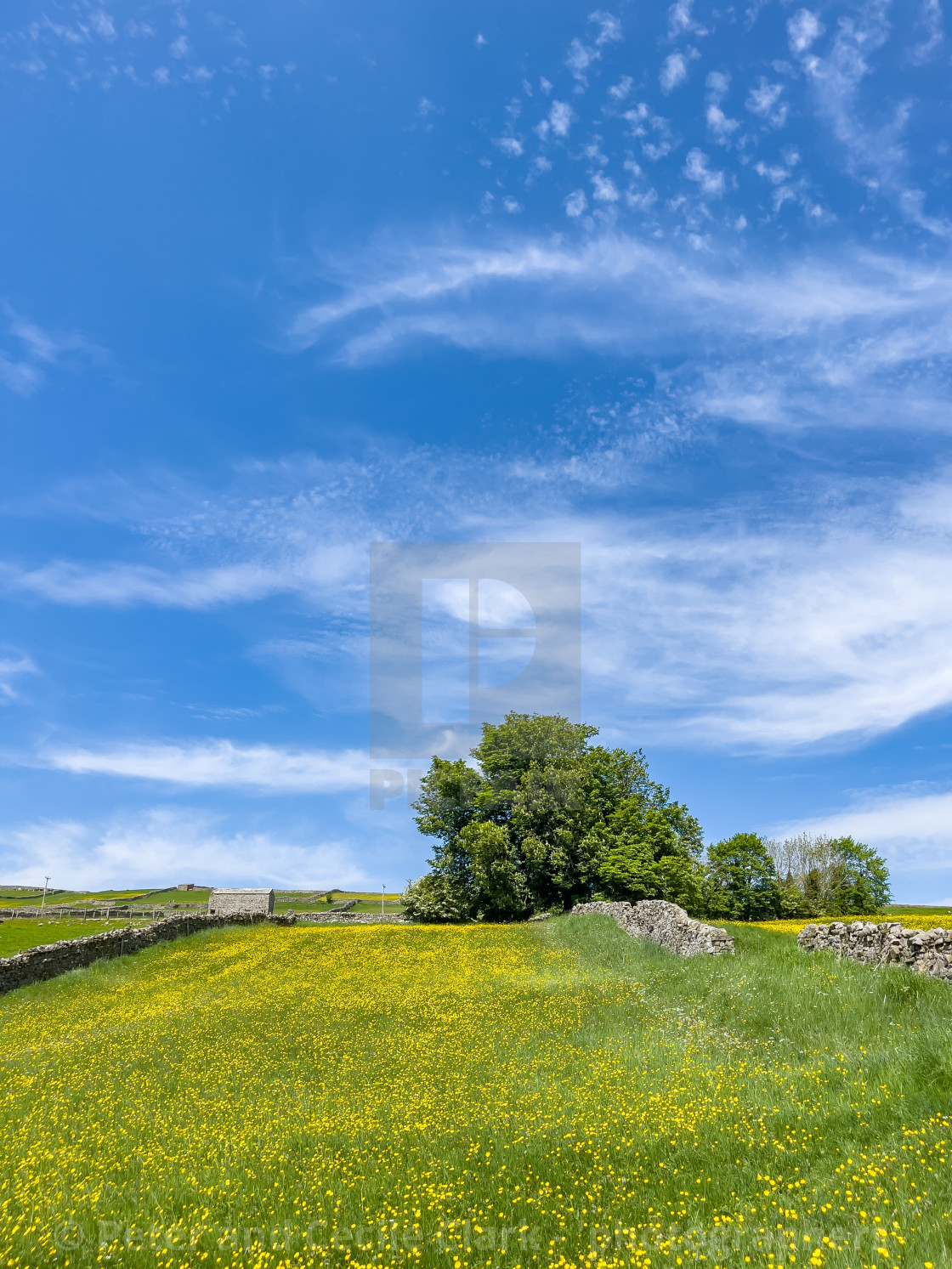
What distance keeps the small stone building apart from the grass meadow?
35410 millimetres

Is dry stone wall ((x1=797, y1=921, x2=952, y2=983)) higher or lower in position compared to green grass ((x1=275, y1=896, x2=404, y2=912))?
higher

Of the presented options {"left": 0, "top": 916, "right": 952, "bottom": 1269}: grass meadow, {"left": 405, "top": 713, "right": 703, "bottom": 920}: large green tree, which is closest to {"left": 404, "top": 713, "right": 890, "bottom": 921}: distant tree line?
{"left": 405, "top": 713, "right": 703, "bottom": 920}: large green tree

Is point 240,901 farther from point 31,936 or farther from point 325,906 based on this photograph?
point 325,906

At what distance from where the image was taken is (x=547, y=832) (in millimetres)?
48219

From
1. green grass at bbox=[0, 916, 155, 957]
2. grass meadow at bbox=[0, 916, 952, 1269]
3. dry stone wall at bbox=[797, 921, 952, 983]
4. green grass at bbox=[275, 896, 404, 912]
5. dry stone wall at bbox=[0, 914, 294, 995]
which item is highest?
dry stone wall at bbox=[797, 921, 952, 983]

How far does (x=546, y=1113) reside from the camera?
35.0 feet

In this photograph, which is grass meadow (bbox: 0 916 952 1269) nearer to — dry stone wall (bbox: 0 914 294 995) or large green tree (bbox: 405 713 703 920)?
dry stone wall (bbox: 0 914 294 995)

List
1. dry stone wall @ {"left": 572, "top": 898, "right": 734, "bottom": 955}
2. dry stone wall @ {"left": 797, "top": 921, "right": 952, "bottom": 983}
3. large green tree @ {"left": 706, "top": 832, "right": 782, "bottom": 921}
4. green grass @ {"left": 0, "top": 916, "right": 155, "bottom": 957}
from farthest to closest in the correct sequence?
large green tree @ {"left": 706, "top": 832, "right": 782, "bottom": 921} < green grass @ {"left": 0, "top": 916, "right": 155, "bottom": 957} < dry stone wall @ {"left": 572, "top": 898, "right": 734, "bottom": 955} < dry stone wall @ {"left": 797, "top": 921, "right": 952, "bottom": 983}

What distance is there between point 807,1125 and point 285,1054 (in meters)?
11.4

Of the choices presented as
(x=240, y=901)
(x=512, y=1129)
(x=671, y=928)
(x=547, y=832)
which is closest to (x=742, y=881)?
(x=547, y=832)

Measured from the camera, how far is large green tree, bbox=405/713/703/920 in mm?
46375

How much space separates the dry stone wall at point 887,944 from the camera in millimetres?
15109

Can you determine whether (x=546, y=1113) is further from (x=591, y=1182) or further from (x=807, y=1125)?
(x=807, y=1125)

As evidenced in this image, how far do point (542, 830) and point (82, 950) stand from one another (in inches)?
1128
